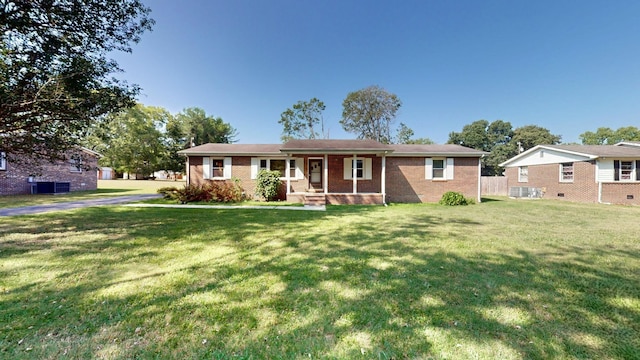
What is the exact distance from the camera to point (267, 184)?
1345 centimetres

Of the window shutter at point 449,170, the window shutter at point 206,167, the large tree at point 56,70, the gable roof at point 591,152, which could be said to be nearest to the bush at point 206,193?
the window shutter at point 206,167

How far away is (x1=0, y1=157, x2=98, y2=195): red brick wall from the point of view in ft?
45.8

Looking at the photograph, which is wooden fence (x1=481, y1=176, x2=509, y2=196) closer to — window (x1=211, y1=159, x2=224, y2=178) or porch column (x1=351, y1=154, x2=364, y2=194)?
porch column (x1=351, y1=154, x2=364, y2=194)

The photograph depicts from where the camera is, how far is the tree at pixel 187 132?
36.9 meters

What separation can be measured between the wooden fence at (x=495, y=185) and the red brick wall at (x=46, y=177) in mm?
26888

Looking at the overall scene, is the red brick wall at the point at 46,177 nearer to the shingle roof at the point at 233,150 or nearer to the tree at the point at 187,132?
the shingle roof at the point at 233,150

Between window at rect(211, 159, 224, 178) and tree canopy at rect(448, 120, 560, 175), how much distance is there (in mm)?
Result: 44246

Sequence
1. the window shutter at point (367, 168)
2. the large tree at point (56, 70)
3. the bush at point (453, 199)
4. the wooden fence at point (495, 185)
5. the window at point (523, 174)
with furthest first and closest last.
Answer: the wooden fence at point (495, 185), the window at point (523, 174), the window shutter at point (367, 168), the bush at point (453, 199), the large tree at point (56, 70)

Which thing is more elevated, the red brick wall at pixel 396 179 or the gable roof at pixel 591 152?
the gable roof at pixel 591 152

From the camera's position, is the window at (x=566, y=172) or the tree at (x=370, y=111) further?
the tree at (x=370, y=111)

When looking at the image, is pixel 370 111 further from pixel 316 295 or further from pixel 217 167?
pixel 316 295

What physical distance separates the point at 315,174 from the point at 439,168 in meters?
7.37

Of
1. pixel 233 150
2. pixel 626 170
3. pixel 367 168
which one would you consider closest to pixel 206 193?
pixel 233 150

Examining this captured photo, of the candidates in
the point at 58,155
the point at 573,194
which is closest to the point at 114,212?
the point at 58,155
